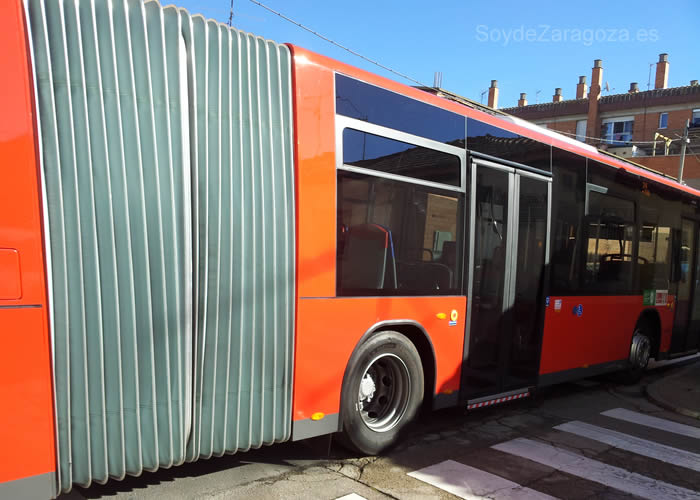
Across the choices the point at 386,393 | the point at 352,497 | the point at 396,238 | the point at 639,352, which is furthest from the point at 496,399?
the point at 639,352

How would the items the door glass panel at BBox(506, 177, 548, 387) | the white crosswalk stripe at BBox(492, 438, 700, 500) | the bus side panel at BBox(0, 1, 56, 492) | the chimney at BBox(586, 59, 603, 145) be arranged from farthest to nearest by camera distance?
the chimney at BBox(586, 59, 603, 145)
the door glass panel at BBox(506, 177, 548, 387)
the white crosswalk stripe at BBox(492, 438, 700, 500)
the bus side panel at BBox(0, 1, 56, 492)

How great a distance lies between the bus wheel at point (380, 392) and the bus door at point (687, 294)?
702 centimetres

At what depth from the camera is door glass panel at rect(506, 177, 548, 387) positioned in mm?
6027

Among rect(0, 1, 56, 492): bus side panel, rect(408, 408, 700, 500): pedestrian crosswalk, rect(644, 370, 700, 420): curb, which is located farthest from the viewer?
rect(644, 370, 700, 420): curb

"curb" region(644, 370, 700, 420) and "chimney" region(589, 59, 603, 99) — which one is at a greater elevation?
"chimney" region(589, 59, 603, 99)

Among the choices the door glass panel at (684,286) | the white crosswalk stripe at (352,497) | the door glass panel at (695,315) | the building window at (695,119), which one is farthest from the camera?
the building window at (695,119)

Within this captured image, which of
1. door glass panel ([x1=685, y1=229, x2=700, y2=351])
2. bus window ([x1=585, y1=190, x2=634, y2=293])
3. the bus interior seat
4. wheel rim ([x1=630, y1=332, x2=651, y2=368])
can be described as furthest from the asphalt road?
door glass panel ([x1=685, y1=229, x2=700, y2=351])

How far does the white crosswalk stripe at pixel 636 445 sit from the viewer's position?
519 cm

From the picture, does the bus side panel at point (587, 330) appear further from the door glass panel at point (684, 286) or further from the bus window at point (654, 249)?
the door glass panel at point (684, 286)

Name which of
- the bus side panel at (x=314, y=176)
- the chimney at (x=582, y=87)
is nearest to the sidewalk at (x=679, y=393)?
the bus side panel at (x=314, y=176)

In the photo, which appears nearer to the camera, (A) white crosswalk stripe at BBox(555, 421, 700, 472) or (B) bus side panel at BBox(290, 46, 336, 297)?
(B) bus side panel at BBox(290, 46, 336, 297)

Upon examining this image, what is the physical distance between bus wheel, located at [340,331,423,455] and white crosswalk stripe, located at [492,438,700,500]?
3.50 ft

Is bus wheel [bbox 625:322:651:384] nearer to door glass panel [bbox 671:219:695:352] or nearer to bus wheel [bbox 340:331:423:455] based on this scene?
door glass panel [bbox 671:219:695:352]

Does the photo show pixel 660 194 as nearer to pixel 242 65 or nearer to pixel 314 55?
pixel 314 55
